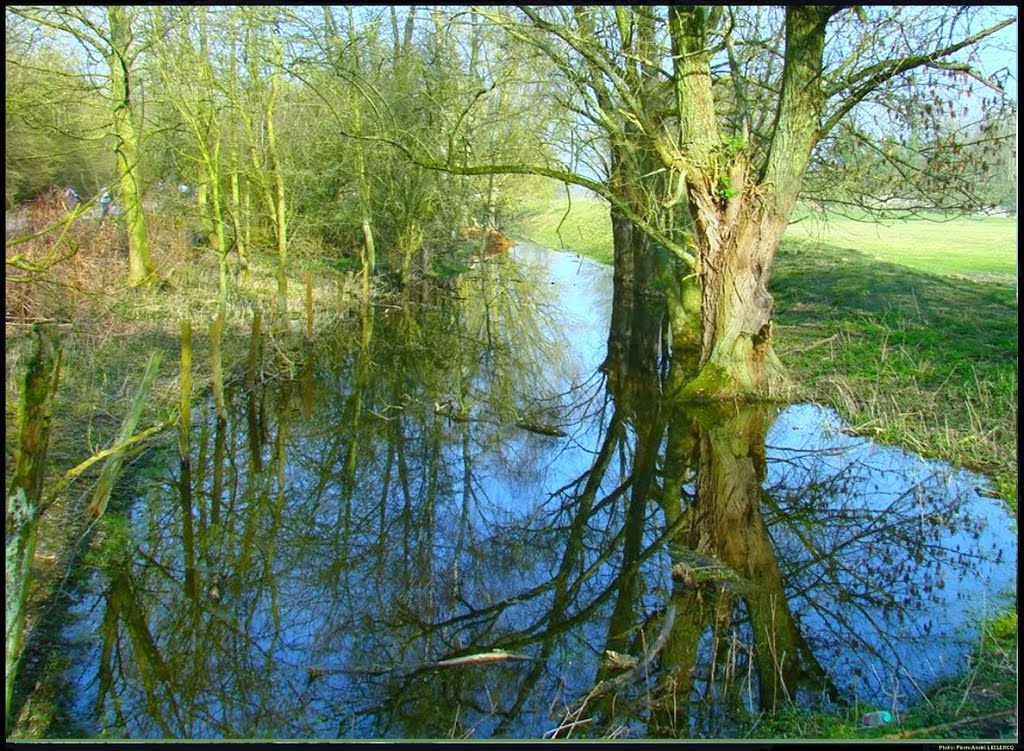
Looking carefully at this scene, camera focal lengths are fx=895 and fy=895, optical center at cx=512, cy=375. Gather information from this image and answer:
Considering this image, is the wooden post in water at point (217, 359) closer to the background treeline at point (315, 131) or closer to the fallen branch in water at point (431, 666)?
the background treeline at point (315, 131)

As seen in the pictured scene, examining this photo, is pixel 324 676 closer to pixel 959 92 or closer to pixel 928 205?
pixel 959 92

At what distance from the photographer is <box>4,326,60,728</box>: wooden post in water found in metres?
4.01

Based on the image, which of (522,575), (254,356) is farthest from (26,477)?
(254,356)

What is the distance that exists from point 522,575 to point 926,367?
6942mm

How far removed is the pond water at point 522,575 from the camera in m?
5.38

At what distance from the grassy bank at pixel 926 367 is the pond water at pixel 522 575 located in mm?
264

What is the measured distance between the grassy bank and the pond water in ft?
0.87

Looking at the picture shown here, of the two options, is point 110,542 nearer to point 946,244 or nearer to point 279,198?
point 279,198

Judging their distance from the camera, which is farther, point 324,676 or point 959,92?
point 959,92

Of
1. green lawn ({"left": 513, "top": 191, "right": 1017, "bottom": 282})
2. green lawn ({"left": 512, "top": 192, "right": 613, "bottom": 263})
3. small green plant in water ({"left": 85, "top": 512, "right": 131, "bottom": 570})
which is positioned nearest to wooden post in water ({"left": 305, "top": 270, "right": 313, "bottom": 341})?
green lawn ({"left": 513, "top": 191, "right": 1017, "bottom": 282})

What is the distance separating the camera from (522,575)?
7.51m

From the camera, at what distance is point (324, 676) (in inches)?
226

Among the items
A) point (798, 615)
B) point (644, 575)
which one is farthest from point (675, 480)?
point (798, 615)

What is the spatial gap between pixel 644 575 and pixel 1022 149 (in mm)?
4383
